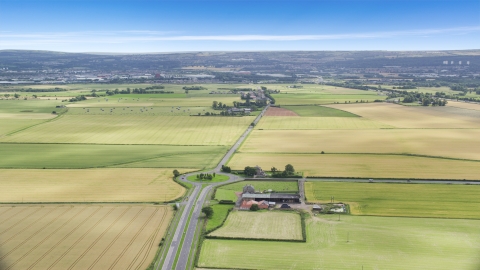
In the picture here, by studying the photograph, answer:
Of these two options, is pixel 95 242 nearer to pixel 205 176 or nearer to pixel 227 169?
pixel 205 176

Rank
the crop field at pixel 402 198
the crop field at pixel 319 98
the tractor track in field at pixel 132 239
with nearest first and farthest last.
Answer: the tractor track in field at pixel 132 239 < the crop field at pixel 402 198 < the crop field at pixel 319 98

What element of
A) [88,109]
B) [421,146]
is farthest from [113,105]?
[421,146]

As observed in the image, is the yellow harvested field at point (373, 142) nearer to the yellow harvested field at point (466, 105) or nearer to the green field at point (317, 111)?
the green field at point (317, 111)

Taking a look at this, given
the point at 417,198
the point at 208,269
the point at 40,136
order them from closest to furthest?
the point at 208,269, the point at 417,198, the point at 40,136

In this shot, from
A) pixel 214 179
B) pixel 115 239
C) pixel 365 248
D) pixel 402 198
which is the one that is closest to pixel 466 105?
pixel 402 198

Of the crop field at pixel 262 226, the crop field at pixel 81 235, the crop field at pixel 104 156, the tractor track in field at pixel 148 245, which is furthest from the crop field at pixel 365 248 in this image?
the crop field at pixel 104 156

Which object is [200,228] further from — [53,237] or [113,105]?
[113,105]
